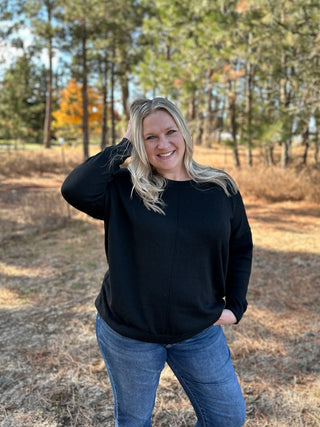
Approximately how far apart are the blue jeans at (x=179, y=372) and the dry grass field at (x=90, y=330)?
95 cm

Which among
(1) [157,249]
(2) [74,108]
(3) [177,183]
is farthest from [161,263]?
(2) [74,108]

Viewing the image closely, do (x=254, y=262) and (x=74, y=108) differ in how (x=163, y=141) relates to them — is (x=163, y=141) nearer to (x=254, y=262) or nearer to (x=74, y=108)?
(x=254, y=262)

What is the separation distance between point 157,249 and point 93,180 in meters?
0.37

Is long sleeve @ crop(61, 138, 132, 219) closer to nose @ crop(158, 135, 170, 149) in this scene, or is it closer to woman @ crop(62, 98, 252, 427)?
woman @ crop(62, 98, 252, 427)

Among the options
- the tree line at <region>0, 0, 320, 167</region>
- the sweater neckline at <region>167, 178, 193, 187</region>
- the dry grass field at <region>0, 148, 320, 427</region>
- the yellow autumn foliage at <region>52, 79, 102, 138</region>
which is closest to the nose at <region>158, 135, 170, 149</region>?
the sweater neckline at <region>167, 178, 193, 187</region>

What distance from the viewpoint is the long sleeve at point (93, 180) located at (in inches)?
55.7

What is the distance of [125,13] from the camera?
1642cm

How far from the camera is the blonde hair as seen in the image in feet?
4.64

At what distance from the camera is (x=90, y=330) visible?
133 inches

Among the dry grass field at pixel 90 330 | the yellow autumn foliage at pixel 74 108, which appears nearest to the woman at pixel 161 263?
the dry grass field at pixel 90 330

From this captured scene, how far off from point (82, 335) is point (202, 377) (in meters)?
2.12

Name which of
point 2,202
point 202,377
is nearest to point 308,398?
point 202,377

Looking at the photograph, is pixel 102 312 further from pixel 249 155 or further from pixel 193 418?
pixel 249 155

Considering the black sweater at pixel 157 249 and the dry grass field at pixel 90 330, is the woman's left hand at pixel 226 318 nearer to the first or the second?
the black sweater at pixel 157 249
